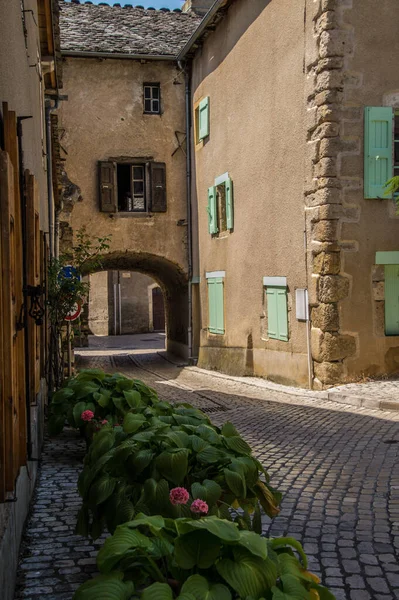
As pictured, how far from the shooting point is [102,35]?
20328 millimetres

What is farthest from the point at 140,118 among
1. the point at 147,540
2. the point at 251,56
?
the point at 147,540

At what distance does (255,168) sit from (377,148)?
3.40 meters

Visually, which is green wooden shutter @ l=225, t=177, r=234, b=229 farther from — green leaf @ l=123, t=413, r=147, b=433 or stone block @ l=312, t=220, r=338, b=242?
green leaf @ l=123, t=413, r=147, b=433

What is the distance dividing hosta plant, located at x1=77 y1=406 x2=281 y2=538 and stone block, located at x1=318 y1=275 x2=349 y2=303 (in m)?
8.60

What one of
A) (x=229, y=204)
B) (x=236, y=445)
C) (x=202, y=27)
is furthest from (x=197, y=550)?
(x=202, y=27)

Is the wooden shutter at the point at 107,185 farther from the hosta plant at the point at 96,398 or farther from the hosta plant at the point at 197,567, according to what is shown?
the hosta plant at the point at 197,567

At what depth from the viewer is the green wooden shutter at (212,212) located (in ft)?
59.1

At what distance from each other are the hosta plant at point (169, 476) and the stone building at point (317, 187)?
8745 mm

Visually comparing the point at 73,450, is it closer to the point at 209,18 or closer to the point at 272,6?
the point at 272,6

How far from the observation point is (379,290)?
12961 mm

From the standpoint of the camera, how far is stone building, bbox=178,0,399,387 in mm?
12703

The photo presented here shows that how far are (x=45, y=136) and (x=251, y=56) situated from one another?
15.5 ft

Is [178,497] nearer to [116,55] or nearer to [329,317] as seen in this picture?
[329,317]

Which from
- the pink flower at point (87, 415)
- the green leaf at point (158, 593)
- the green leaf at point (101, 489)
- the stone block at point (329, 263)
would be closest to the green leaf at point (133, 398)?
the pink flower at point (87, 415)
